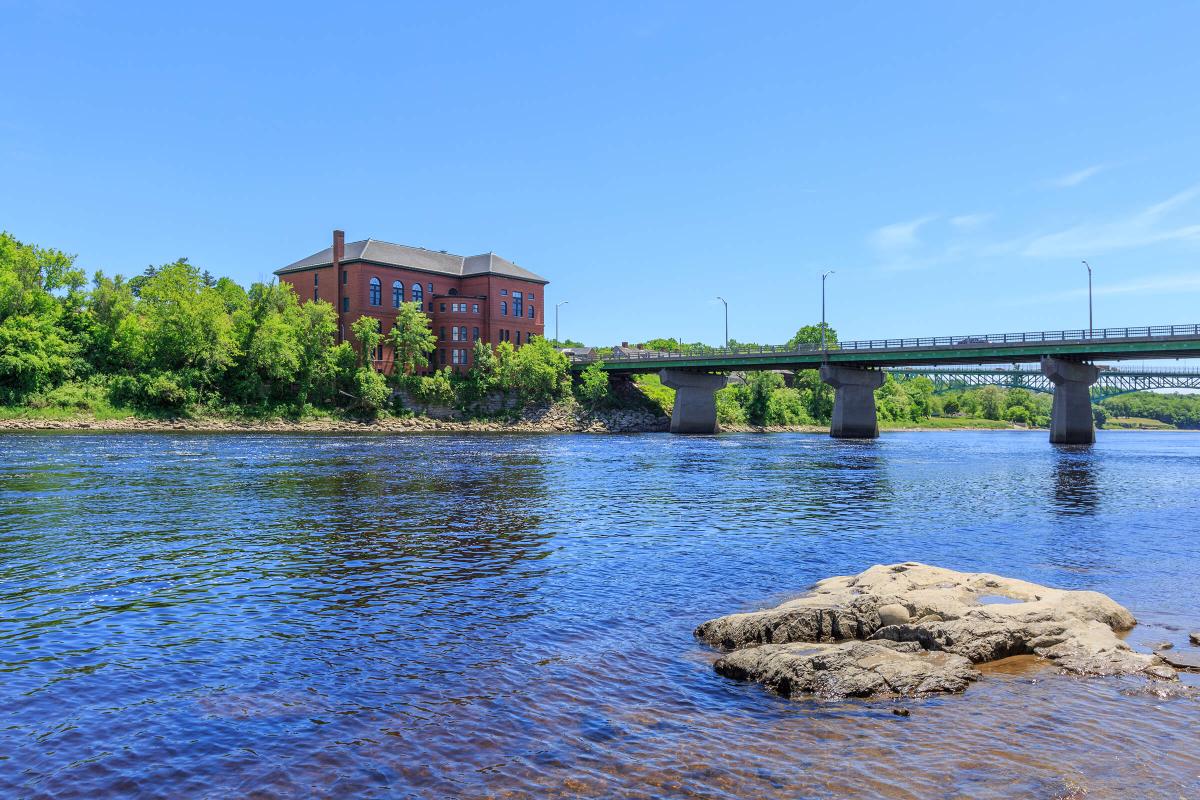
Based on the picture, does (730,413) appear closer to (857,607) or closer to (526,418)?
Result: (526,418)

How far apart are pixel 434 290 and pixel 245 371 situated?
31191mm

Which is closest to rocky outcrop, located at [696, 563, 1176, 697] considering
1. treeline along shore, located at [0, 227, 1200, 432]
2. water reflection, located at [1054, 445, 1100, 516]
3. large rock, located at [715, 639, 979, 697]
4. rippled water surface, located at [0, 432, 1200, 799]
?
large rock, located at [715, 639, 979, 697]

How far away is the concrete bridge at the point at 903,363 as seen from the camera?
7244 centimetres

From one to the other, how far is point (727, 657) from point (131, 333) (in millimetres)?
101166

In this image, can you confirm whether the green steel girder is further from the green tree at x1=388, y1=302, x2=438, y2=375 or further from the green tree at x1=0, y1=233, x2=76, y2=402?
the green tree at x1=0, y1=233, x2=76, y2=402

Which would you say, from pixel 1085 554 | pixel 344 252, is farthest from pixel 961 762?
pixel 344 252

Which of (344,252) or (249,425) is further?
(344,252)

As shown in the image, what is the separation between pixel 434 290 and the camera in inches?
4715

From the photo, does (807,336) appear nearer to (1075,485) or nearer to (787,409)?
(787,409)

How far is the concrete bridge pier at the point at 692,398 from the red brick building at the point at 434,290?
2758 cm

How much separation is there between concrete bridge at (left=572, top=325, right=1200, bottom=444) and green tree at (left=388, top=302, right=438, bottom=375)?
95.3ft

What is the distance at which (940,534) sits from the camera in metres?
23.9

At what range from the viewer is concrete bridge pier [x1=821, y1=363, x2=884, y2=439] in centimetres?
9544

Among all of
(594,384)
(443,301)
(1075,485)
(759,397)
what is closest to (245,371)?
(443,301)
